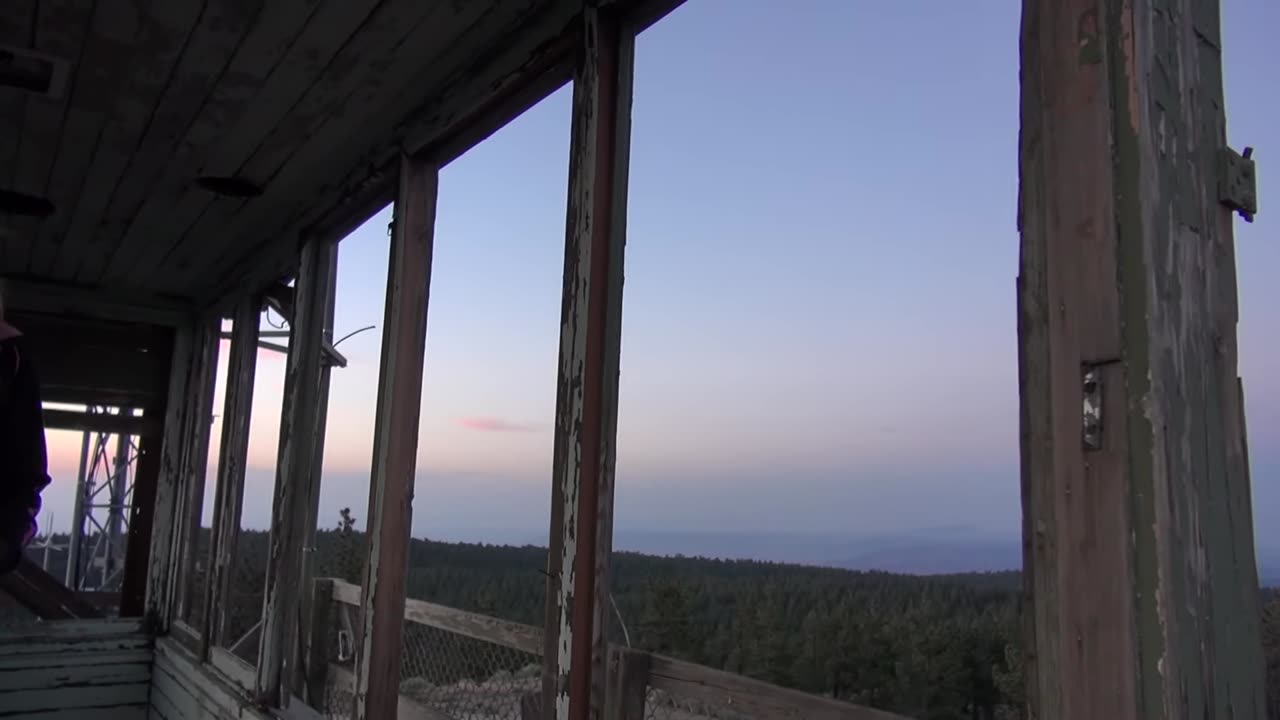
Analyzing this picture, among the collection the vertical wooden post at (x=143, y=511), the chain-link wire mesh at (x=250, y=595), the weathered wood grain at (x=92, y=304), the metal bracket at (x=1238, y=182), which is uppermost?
the weathered wood grain at (x=92, y=304)

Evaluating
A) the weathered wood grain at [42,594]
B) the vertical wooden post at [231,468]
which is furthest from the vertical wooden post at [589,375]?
the weathered wood grain at [42,594]

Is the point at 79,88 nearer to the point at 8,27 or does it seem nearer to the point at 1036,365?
the point at 8,27

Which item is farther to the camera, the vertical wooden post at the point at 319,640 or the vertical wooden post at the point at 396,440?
the vertical wooden post at the point at 319,640

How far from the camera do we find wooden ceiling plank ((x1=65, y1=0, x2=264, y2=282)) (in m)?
1.98

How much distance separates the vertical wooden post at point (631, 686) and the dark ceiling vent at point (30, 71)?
2213 millimetres

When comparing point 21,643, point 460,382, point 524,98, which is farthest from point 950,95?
point 21,643

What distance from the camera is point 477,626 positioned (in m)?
3.66

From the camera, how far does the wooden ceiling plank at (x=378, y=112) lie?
1.93m

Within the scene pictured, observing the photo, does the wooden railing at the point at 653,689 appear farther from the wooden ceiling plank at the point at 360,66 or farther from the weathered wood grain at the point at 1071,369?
the wooden ceiling plank at the point at 360,66

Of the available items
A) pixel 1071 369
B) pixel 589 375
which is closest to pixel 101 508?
pixel 589 375

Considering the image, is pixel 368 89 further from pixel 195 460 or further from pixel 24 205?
pixel 195 460

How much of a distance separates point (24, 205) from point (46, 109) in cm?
100

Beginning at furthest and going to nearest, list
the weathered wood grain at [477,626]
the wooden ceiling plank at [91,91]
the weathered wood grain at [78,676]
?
the weathered wood grain at [78,676]
the weathered wood grain at [477,626]
the wooden ceiling plank at [91,91]

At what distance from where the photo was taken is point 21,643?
13.9ft
